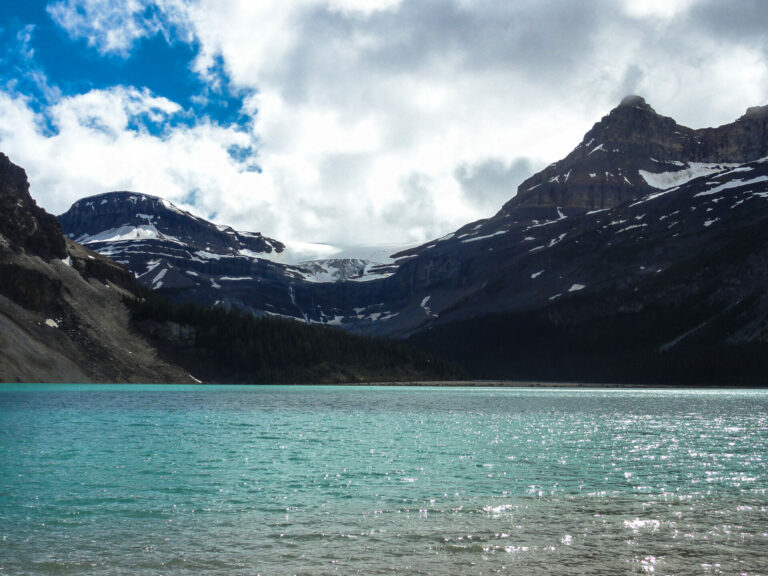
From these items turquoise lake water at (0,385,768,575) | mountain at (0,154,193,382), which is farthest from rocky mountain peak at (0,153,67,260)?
turquoise lake water at (0,385,768,575)

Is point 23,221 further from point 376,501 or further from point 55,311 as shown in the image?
point 376,501

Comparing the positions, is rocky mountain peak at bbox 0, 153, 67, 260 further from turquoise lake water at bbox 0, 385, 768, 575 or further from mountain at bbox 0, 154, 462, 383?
turquoise lake water at bbox 0, 385, 768, 575

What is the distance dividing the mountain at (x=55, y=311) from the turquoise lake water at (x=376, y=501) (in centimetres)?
7810

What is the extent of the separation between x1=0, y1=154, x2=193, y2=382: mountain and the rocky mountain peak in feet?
0.70

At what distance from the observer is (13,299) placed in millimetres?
138625

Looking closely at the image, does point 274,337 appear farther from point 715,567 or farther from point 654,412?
point 715,567

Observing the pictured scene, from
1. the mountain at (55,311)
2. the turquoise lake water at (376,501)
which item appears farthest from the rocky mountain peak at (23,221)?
the turquoise lake water at (376,501)

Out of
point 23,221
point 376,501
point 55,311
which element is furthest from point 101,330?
point 376,501

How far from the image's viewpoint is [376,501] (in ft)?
89.0

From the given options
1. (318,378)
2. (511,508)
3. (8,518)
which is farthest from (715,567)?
(318,378)

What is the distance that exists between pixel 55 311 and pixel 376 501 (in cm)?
13496

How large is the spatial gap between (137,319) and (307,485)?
146127mm

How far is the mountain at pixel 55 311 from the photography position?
125375 mm

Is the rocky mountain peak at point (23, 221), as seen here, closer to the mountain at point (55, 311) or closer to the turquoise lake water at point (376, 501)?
the mountain at point (55, 311)
